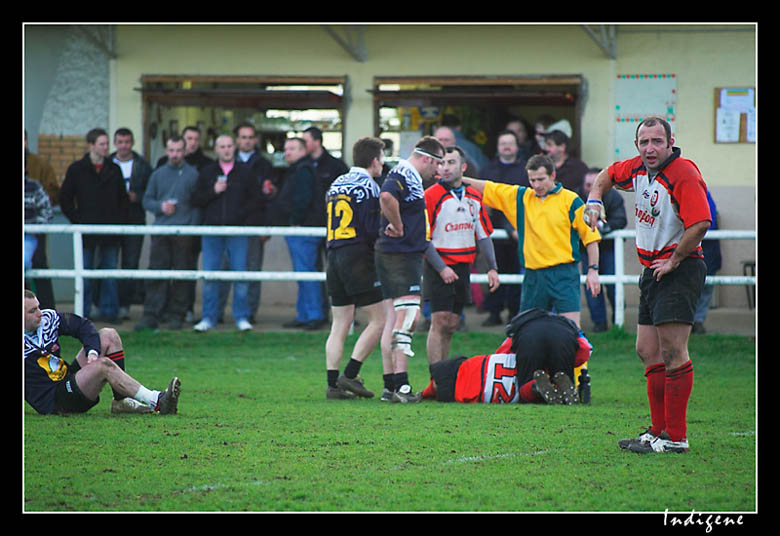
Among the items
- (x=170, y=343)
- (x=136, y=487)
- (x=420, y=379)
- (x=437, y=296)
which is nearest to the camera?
(x=136, y=487)

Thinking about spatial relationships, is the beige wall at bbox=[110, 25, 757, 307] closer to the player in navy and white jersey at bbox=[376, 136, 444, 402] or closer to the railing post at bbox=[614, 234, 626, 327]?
the railing post at bbox=[614, 234, 626, 327]

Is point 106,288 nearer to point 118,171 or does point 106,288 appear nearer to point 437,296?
point 118,171

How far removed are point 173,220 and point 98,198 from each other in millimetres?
931

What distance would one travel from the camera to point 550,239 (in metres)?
8.78

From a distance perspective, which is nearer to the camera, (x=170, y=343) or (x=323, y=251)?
(x=170, y=343)

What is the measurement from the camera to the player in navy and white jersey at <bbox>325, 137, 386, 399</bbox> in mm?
8422

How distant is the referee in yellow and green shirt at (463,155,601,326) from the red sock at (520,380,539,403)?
81 cm

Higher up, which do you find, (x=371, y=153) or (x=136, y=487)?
(x=371, y=153)

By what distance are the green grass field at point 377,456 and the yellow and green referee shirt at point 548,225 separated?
121 cm

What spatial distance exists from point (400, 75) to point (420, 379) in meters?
5.60

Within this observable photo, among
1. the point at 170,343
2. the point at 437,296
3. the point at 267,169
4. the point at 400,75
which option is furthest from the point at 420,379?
the point at 400,75

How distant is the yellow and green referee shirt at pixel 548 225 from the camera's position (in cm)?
877
